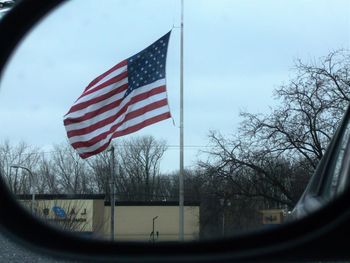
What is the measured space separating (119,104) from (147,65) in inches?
69.2

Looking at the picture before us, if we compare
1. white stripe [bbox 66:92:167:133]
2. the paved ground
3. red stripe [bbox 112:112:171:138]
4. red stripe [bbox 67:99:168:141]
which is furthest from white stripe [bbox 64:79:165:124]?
the paved ground

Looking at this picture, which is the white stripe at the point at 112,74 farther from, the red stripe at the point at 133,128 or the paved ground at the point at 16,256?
the paved ground at the point at 16,256

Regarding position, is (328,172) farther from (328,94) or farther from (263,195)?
(328,94)

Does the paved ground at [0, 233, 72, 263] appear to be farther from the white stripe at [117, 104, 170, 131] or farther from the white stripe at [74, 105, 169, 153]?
the white stripe at [117, 104, 170, 131]

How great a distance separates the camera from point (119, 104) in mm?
9328

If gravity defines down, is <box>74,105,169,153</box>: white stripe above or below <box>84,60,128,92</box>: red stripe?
below

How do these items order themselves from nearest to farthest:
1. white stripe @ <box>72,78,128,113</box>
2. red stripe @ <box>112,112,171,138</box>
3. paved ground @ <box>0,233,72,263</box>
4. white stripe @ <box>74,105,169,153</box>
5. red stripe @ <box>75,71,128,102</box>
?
1. paved ground @ <box>0,233,72,263</box>
2. white stripe @ <box>74,105,169,153</box>
3. white stripe @ <box>72,78,128,113</box>
4. red stripe @ <box>75,71,128,102</box>
5. red stripe @ <box>112,112,171,138</box>

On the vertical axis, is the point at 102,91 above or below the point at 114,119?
above

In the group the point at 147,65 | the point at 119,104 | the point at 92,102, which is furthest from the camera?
the point at 147,65

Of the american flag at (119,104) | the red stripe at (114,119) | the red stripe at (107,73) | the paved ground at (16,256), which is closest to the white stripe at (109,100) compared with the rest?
the american flag at (119,104)

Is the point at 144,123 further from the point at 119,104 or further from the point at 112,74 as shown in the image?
the point at 112,74

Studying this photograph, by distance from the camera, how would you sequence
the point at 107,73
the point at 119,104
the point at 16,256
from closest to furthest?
the point at 16,256 → the point at 119,104 → the point at 107,73

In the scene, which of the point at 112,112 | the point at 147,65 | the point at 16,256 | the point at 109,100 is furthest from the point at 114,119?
the point at 16,256

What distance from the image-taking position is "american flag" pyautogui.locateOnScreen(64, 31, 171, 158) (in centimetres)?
852
